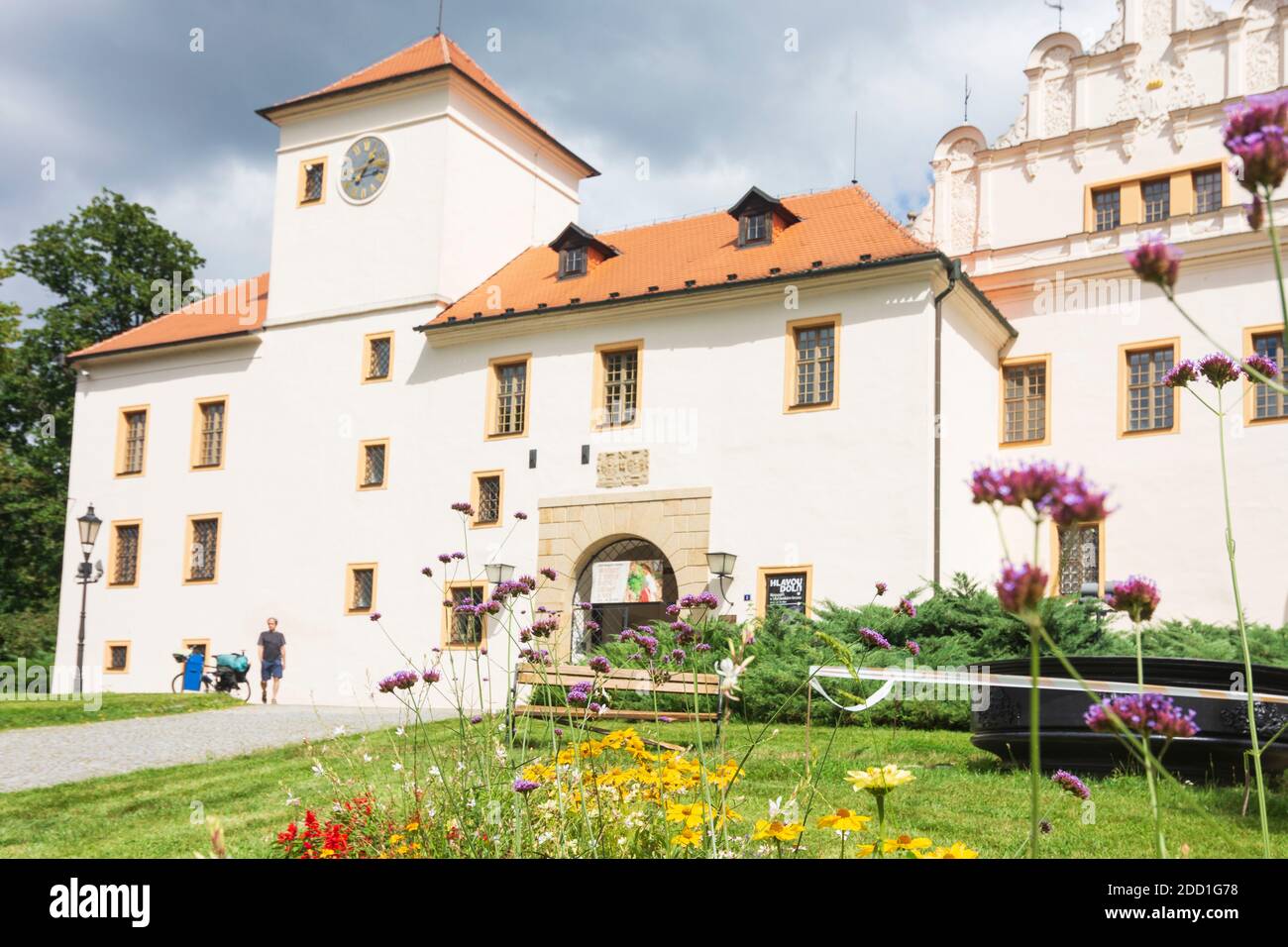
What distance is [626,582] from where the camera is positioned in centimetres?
2398

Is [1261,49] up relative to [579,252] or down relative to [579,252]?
up

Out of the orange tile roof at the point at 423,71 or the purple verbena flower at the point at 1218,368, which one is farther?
the orange tile roof at the point at 423,71

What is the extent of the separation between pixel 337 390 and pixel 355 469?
2073 mm

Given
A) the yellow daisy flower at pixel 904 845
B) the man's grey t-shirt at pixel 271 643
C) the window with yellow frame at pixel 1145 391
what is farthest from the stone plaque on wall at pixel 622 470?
the yellow daisy flower at pixel 904 845

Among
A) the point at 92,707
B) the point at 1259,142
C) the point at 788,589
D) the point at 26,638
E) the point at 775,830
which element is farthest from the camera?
the point at 26,638

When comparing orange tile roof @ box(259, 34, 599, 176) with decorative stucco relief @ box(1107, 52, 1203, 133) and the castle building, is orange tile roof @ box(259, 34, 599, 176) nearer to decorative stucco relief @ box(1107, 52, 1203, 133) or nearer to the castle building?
the castle building

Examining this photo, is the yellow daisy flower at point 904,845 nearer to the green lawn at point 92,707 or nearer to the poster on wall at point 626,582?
the green lawn at point 92,707

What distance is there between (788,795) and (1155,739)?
8.57 ft

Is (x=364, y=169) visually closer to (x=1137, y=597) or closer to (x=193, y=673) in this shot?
(x=193, y=673)

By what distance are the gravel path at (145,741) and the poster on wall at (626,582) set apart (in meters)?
5.32

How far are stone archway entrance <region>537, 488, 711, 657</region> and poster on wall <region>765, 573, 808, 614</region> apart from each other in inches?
46.8

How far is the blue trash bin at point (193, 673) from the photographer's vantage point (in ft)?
86.2

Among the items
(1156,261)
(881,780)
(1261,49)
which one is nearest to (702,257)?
(1261,49)

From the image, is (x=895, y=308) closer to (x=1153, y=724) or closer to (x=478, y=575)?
(x=478, y=575)
